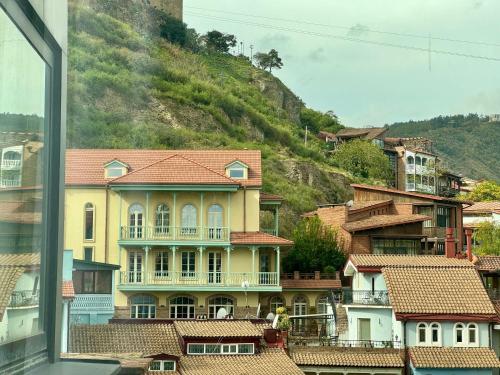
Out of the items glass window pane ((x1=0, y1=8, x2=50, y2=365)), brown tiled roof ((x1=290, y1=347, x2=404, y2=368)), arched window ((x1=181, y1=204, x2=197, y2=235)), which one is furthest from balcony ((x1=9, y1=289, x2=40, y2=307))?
arched window ((x1=181, y1=204, x2=197, y2=235))

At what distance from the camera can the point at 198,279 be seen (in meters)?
17.6

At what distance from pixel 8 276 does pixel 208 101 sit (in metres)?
33.8

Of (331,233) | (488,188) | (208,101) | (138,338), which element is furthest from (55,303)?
(488,188)

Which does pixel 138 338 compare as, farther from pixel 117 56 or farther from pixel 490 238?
Result: pixel 490 238

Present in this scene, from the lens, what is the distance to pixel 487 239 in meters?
23.3

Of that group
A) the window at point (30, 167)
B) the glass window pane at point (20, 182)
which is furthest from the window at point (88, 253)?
the glass window pane at point (20, 182)

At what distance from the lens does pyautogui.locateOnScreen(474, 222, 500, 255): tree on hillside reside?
74.0ft

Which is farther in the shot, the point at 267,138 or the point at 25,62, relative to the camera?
the point at 267,138

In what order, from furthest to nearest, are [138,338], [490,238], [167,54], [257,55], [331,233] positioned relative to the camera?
[257,55] < [167,54] < [490,238] < [331,233] < [138,338]

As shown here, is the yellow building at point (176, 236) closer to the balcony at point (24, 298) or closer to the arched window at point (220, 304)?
the arched window at point (220, 304)

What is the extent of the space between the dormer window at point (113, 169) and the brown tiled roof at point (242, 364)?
5949 mm

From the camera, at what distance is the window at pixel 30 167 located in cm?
111

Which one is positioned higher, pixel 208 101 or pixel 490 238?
pixel 208 101

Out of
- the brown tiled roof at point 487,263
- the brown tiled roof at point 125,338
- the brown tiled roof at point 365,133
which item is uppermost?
the brown tiled roof at point 365,133
